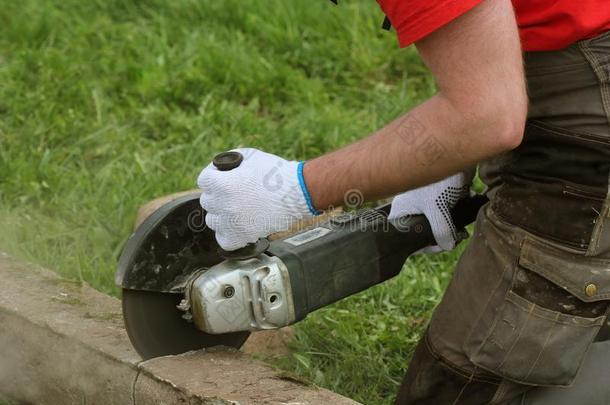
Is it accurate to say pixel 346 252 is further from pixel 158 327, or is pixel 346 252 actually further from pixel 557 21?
pixel 557 21

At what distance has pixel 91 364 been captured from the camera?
2973 millimetres

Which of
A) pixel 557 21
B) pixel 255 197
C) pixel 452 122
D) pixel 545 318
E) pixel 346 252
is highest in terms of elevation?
pixel 557 21

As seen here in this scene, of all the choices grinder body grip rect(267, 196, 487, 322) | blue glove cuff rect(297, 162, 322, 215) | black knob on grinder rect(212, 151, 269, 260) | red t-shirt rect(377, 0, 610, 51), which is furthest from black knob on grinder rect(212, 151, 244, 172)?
red t-shirt rect(377, 0, 610, 51)

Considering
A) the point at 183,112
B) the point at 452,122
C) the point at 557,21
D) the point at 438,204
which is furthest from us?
the point at 183,112

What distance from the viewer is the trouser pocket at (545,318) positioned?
274 centimetres

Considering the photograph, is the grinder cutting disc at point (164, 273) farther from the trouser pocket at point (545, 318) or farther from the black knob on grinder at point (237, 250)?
the trouser pocket at point (545, 318)

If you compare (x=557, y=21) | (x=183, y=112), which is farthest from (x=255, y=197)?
(x=183, y=112)

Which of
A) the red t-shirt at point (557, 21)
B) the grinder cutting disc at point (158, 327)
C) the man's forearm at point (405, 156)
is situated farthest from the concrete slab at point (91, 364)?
the red t-shirt at point (557, 21)

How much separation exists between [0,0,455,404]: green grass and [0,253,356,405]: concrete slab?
20.9 inches

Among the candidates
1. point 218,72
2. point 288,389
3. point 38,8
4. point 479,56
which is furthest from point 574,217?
point 38,8

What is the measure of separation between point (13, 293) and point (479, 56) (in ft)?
5.23

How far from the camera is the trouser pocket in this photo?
9.00 ft

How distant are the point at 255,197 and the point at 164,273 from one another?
1.34 feet

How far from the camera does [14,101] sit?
4941 mm
